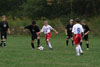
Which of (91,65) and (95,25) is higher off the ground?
(91,65)

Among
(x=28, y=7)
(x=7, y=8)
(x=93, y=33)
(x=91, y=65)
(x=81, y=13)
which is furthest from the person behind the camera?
(x=7, y=8)

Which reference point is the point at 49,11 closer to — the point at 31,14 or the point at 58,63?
the point at 31,14

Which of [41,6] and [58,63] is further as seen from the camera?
[41,6]

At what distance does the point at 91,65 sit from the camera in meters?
13.1

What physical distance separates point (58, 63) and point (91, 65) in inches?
51.6

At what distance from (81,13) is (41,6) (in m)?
8.46

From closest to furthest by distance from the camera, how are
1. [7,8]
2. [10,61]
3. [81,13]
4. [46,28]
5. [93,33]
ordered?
[10,61], [46,28], [93,33], [81,13], [7,8]

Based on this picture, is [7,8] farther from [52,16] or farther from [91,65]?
[91,65]

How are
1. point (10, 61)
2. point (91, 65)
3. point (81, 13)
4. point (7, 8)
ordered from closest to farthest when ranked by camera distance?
point (91, 65), point (10, 61), point (81, 13), point (7, 8)

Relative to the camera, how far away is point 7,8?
7844cm

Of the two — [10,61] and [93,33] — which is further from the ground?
[10,61]

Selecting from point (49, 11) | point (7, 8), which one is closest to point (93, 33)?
point (49, 11)

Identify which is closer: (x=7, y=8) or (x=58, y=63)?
(x=58, y=63)

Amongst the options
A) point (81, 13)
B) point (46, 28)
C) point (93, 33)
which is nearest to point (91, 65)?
point (46, 28)
